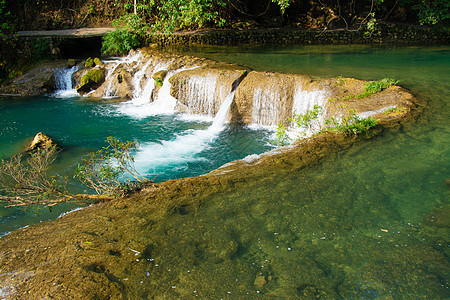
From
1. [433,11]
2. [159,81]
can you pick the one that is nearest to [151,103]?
[159,81]

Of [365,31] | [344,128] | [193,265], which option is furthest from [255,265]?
[365,31]

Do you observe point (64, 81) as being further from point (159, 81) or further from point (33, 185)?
point (33, 185)

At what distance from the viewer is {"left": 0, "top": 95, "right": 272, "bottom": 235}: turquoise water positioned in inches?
265

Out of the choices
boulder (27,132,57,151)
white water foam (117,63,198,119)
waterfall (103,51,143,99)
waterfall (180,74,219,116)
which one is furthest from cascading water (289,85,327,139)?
waterfall (103,51,143,99)

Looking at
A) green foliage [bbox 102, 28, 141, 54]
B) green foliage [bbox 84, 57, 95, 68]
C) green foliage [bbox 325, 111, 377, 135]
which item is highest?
green foliage [bbox 102, 28, 141, 54]

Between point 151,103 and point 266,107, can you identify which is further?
point 151,103

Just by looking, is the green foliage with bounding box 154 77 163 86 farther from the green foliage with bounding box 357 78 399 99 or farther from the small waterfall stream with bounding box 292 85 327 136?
the green foliage with bounding box 357 78 399 99

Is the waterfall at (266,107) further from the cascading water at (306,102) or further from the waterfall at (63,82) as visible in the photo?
the waterfall at (63,82)

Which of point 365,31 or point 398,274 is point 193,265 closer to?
point 398,274

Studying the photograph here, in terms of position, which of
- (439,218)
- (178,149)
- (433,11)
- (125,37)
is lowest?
(178,149)

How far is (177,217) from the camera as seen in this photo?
13.1 feet

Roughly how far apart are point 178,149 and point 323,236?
4.69 metres

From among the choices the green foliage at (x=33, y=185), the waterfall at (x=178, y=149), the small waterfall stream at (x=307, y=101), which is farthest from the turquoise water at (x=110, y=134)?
the small waterfall stream at (x=307, y=101)

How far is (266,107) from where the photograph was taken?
28.9ft
